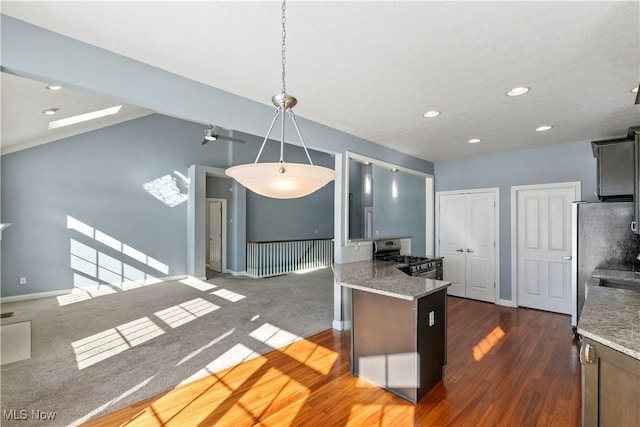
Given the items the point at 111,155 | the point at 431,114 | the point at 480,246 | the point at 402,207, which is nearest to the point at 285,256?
the point at 402,207

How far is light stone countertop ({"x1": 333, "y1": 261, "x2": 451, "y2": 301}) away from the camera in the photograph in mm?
2338

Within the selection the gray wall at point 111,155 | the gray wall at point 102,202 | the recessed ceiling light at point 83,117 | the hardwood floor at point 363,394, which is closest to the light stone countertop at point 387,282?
the hardwood floor at point 363,394

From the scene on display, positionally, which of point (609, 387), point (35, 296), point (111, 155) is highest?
point (111, 155)

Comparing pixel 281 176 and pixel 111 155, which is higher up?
pixel 111 155

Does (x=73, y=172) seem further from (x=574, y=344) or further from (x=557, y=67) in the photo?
(x=574, y=344)

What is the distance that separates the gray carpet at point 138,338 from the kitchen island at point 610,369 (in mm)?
2782

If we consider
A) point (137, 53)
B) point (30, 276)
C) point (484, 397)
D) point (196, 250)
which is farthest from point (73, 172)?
point (484, 397)

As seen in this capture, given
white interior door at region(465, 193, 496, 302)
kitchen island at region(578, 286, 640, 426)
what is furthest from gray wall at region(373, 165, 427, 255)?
kitchen island at region(578, 286, 640, 426)

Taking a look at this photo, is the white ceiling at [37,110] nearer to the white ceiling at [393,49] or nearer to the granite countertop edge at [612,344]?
the white ceiling at [393,49]

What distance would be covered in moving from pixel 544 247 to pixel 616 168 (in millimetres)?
1663

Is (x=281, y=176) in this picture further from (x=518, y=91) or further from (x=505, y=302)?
(x=505, y=302)

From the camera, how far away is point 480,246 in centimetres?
539

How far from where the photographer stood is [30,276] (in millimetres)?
5656

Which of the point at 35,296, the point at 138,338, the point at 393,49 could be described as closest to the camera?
the point at 393,49
